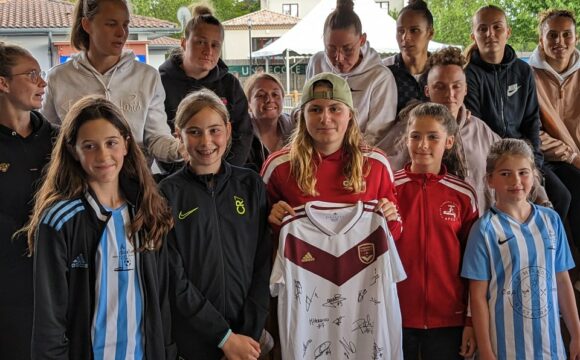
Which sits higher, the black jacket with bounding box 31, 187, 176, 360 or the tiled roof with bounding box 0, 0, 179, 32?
the tiled roof with bounding box 0, 0, 179, 32

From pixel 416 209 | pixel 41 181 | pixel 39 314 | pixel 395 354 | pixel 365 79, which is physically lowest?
pixel 395 354

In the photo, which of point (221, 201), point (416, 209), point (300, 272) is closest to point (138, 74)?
point (221, 201)

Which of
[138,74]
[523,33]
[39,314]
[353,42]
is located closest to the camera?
[39,314]

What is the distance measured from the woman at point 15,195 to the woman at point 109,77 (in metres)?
0.39

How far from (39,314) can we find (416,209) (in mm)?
1717

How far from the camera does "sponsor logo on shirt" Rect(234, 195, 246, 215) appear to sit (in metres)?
2.38

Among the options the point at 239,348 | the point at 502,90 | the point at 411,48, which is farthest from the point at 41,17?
the point at 239,348

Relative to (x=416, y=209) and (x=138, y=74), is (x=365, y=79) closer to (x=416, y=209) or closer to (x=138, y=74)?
(x=416, y=209)

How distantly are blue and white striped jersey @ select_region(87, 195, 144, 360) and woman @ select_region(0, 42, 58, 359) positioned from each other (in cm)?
57

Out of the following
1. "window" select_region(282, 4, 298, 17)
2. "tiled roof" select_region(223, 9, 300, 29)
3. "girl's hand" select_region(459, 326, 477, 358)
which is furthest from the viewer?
"tiled roof" select_region(223, 9, 300, 29)

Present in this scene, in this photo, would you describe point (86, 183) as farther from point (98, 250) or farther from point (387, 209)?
point (387, 209)

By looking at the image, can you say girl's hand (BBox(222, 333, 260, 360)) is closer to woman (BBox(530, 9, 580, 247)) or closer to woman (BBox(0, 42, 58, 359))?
woman (BBox(0, 42, 58, 359))

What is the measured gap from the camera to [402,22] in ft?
12.4

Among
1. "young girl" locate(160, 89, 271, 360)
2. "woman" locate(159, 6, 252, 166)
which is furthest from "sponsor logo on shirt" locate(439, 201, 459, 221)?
"woman" locate(159, 6, 252, 166)
